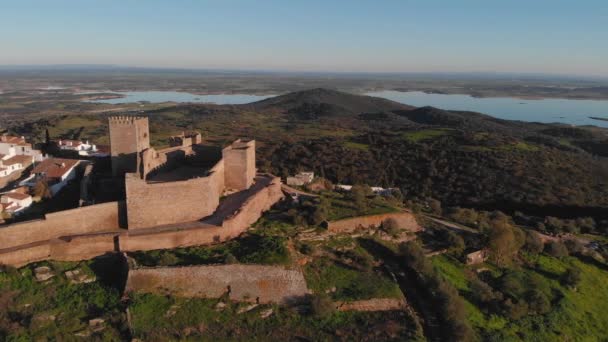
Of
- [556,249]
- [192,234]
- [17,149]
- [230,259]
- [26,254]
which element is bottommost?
[556,249]

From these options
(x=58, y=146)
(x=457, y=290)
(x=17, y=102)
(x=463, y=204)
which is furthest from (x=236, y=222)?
(x=17, y=102)

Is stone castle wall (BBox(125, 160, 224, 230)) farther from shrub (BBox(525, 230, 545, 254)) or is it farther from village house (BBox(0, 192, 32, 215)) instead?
shrub (BBox(525, 230, 545, 254))

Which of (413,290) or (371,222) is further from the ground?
(371,222)

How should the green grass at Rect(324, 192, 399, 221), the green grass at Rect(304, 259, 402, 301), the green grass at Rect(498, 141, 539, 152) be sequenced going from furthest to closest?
the green grass at Rect(498, 141, 539, 152) < the green grass at Rect(324, 192, 399, 221) < the green grass at Rect(304, 259, 402, 301)

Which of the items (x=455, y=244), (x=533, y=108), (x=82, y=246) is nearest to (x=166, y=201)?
(x=82, y=246)

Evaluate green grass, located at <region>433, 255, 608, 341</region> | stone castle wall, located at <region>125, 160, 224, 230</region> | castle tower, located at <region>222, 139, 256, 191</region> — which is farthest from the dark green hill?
stone castle wall, located at <region>125, 160, 224, 230</region>

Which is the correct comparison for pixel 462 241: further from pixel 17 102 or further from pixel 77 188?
pixel 17 102

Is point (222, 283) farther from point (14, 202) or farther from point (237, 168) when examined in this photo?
point (14, 202)
